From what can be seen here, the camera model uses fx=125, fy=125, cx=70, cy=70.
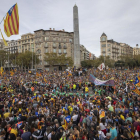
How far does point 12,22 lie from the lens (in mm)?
8062

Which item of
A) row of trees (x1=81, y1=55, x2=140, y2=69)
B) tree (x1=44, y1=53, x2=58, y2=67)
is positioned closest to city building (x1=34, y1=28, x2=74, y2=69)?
tree (x1=44, y1=53, x2=58, y2=67)

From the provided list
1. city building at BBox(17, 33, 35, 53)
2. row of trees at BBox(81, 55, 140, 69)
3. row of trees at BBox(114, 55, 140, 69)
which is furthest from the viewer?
city building at BBox(17, 33, 35, 53)

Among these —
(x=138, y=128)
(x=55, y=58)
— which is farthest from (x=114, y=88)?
(x=55, y=58)

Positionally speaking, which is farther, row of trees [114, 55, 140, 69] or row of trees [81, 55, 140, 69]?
row of trees [114, 55, 140, 69]

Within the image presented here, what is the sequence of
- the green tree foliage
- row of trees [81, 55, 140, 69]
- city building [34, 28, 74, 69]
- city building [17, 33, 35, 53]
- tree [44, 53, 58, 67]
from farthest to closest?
city building [17, 33, 35, 53], row of trees [81, 55, 140, 69], city building [34, 28, 74, 69], the green tree foliage, tree [44, 53, 58, 67]

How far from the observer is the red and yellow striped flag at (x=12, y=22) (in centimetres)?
794

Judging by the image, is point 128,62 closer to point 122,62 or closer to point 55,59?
point 122,62

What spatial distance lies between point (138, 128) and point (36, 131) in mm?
4283

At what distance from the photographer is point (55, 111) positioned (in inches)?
281

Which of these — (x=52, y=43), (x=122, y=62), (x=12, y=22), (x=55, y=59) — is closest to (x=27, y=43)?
(x=52, y=43)

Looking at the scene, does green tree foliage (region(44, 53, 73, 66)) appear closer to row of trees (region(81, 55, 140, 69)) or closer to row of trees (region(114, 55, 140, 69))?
row of trees (region(81, 55, 140, 69))

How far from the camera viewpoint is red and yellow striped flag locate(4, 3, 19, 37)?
26.0ft

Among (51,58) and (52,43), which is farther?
(52,43)

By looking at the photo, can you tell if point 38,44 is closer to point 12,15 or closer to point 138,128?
point 12,15
